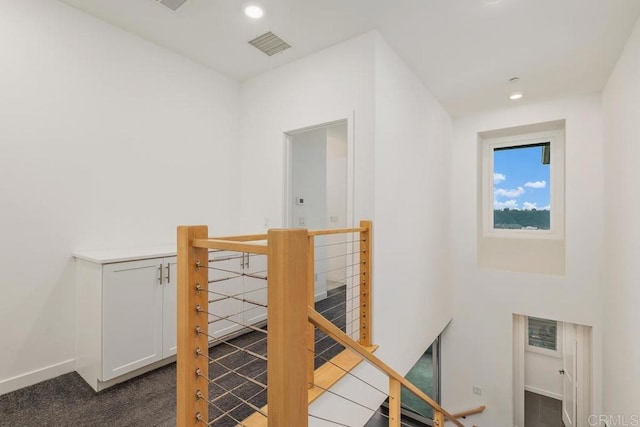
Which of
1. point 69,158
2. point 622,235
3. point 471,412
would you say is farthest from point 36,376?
point 471,412

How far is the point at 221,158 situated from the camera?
344cm

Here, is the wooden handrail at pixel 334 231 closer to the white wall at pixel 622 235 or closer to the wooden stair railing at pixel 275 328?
the wooden stair railing at pixel 275 328

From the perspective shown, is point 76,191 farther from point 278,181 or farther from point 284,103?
point 284,103

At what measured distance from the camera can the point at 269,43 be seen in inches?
112

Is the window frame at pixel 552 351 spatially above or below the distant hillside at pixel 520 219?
below

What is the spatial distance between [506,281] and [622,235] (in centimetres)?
181

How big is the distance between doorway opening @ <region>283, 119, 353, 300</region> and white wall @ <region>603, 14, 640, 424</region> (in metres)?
2.58

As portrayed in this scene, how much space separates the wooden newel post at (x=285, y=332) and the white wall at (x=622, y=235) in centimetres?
309

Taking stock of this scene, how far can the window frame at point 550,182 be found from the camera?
432cm

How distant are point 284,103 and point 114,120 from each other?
1632mm

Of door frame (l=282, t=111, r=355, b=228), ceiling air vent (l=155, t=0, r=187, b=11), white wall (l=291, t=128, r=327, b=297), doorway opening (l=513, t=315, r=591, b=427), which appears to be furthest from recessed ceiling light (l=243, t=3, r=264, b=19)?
doorway opening (l=513, t=315, r=591, b=427)

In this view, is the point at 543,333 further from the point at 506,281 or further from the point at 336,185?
the point at 336,185

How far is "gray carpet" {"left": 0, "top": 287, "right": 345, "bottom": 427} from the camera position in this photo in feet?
5.88

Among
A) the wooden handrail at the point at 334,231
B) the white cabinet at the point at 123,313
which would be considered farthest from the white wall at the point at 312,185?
the white cabinet at the point at 123,313
